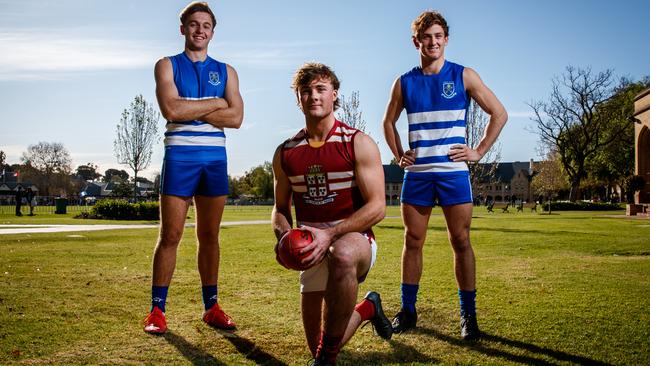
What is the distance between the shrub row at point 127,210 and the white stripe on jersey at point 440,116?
28.1m

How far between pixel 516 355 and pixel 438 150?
183 cm

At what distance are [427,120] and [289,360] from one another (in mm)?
2433

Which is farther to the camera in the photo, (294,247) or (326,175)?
(326,175)

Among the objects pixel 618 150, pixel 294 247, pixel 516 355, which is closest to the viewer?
pixel 294 247

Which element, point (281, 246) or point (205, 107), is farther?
point (205, 107)

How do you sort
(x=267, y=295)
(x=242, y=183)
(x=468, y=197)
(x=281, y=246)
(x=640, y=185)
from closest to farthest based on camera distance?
(x=281, y=246), (x=468, y=197), (x=267, y=295), (x=640, y=185), (x=242, y=183)

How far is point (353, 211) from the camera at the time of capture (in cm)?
407

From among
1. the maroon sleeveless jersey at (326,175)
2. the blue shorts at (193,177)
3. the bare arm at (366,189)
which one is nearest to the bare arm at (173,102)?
the blue shorts at (193,177)

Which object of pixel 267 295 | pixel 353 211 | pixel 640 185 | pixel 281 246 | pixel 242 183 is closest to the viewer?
pixel 281 246

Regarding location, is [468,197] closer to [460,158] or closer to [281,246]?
[460,158]

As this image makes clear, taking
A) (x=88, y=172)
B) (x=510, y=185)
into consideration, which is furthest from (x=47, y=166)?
(x=510, y=185)

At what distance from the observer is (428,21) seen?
17.1 feet

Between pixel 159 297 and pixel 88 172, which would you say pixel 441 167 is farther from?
pixel 88 172

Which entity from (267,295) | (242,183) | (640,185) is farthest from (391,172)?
(267,295)
